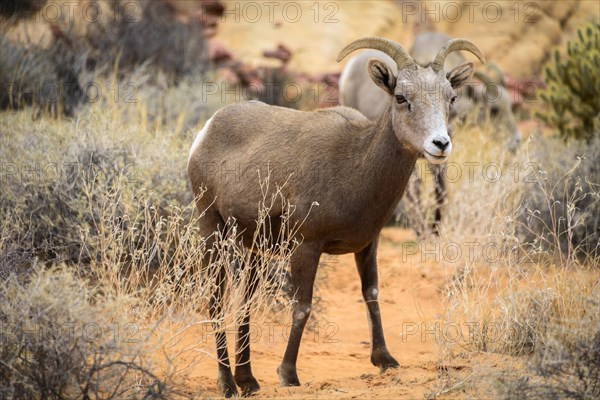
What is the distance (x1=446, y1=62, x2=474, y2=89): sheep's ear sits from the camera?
609cm

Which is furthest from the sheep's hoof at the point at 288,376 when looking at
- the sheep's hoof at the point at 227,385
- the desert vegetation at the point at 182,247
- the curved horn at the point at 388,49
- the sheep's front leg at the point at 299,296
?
the curved horn at the point at 388,49

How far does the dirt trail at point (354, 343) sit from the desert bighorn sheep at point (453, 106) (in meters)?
1.50

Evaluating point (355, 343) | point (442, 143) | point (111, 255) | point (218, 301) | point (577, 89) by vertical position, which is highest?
point (442, 143)

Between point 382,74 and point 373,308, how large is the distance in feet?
5.47

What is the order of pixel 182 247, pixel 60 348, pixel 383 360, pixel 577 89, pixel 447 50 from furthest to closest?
Result: 1. pixel 577 89
2. pixel 182 247
3. pixel 383 360
4. pixel 447 50
5. pixel 60 348

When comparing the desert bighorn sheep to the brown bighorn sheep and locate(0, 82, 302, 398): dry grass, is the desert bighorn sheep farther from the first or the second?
the brown bighorn sheep

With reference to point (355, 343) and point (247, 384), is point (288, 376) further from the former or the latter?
point (355, 343)

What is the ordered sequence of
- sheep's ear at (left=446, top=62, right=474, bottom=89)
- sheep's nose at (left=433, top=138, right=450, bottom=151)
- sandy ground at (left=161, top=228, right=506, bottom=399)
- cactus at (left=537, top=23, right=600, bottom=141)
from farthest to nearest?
cactus at (left=537, top=23, right=600, bottom=141), sheep's ear at (left=446, top=62, right=474, bottom=89), sandy ground at (left=161, top=228, right=506, bottom=399), sheep's nose at (left=433, top=138, right=450, bottom=151)

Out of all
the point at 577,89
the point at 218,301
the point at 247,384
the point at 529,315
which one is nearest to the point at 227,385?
the point at 247,384

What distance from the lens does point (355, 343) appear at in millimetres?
7711

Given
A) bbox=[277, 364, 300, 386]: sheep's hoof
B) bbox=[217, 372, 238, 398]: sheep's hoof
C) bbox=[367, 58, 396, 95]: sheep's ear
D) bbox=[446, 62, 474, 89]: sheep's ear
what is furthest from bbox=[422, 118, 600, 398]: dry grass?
bbox=[217, 372, 238, 398]: sheep's hoof

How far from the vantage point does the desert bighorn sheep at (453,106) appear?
11242mm

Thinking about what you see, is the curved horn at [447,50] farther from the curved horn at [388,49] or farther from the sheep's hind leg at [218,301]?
the sheep's hind leg at [218,301]

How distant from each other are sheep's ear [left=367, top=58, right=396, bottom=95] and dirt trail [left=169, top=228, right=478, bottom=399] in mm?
1800
